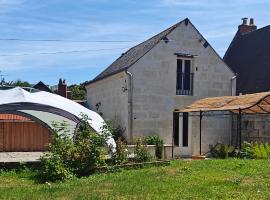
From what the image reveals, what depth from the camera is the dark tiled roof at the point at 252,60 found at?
88.0ft

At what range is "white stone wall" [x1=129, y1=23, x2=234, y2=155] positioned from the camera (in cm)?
2216

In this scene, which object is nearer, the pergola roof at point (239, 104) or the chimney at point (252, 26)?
the pergola roof at point (239, 104)

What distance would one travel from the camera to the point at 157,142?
20.6 metres

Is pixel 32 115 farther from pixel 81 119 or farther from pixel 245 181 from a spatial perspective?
pixel 245 181

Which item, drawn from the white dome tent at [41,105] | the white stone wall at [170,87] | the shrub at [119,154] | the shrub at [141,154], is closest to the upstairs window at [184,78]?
the white stone wall at [170,87]

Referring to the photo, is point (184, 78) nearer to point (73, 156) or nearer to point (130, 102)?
point (130, 102)

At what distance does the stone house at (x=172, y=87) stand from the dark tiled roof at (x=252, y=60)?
126 inches

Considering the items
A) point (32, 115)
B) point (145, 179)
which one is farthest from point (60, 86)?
point (145, 179)

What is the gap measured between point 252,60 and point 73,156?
19547 millimetres

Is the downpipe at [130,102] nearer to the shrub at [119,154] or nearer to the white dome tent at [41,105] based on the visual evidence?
the white dome tent at [41,105]

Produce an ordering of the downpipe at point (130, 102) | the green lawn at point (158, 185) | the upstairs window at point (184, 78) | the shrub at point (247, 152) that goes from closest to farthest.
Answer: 1. the green lawn at point (158, 185)
2. the shrub at point (247, 152)
3. the downpipe at point (130, 102)
4. the upstairs window at point (184, 78)

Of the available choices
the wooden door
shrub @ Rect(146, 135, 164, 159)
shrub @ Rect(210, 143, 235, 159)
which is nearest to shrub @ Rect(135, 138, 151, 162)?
shrub @ Rect(146, 135, 164, 159)

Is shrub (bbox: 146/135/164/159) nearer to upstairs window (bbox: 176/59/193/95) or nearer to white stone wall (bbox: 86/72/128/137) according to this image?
white stone wall (bbox: 86/72/128/137)

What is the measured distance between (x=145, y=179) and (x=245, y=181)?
7.89 ft
